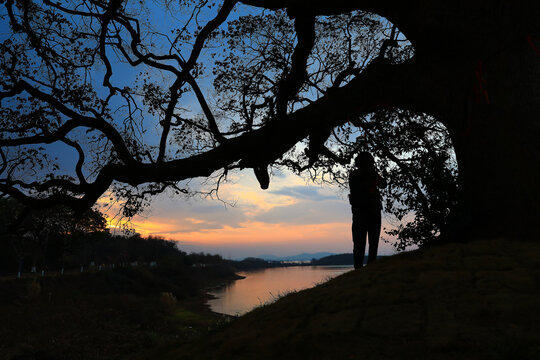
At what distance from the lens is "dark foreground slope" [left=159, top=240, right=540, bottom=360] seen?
111 inches

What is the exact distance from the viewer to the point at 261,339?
372 centimetres

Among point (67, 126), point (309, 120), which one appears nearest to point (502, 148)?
point (309, 120)

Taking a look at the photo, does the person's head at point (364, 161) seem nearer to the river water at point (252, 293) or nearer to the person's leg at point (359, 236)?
the person's leg at point (359, 236)

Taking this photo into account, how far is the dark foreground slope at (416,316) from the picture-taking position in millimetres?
2812

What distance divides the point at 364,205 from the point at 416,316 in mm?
3201

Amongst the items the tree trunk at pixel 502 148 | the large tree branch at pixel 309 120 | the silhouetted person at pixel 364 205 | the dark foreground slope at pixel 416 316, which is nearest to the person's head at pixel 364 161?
the silhouetted person at pixel 364 205

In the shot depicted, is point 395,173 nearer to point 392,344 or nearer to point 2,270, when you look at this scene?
point 392,344

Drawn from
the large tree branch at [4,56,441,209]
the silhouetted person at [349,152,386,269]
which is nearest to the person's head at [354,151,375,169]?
the silhouetted person at [349,152,386,269]

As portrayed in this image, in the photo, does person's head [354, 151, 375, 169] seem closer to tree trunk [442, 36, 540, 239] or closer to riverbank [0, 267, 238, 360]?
tree trunk [442, 36, 540, 239]

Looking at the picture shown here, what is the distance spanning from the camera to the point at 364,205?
638 centimetres

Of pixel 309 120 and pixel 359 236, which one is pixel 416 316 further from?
pixel 309 120

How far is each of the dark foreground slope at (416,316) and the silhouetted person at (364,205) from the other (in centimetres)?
146

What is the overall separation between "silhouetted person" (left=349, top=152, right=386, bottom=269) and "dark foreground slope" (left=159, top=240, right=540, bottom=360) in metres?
1.46

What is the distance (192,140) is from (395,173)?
690 cm
